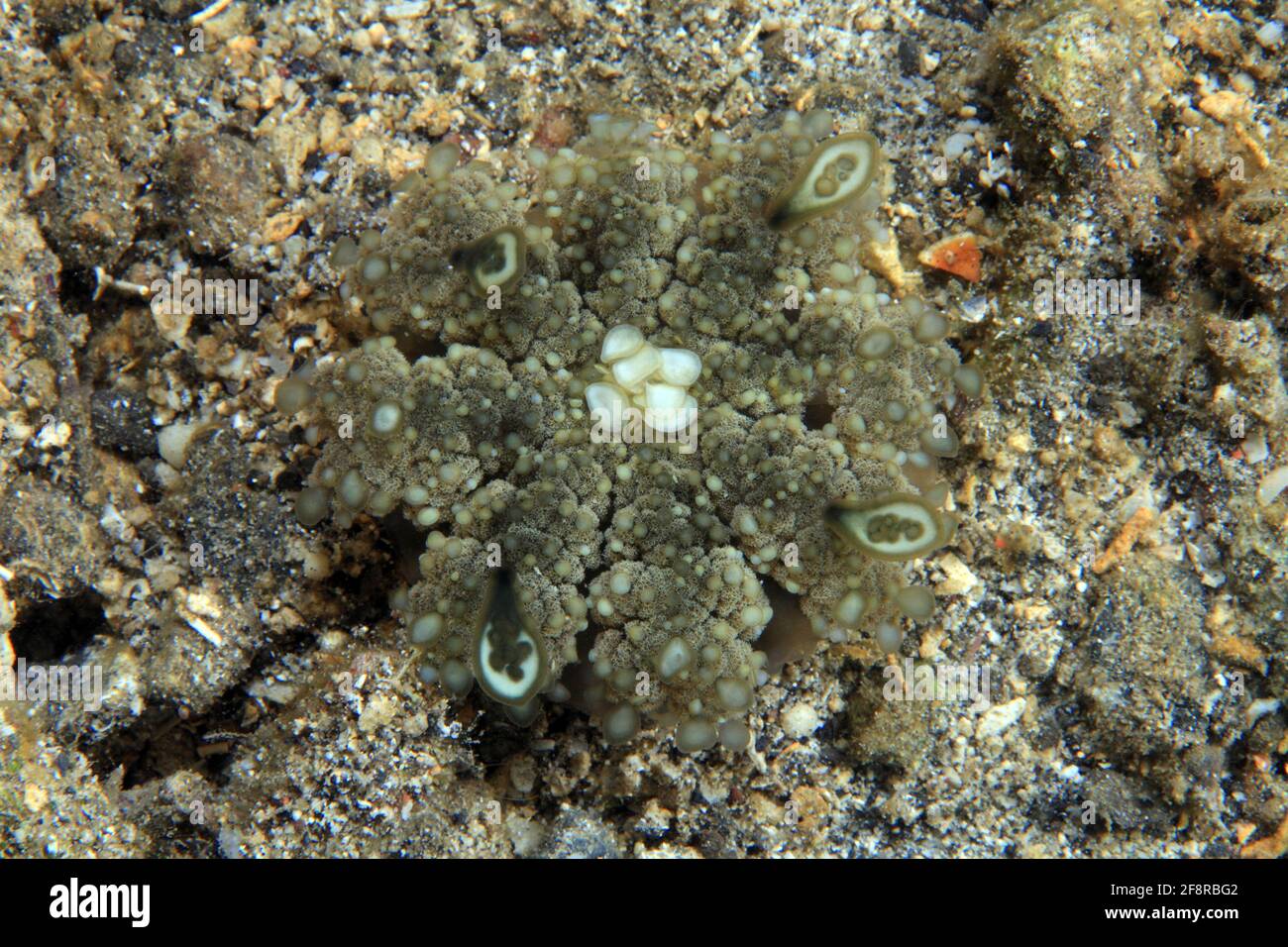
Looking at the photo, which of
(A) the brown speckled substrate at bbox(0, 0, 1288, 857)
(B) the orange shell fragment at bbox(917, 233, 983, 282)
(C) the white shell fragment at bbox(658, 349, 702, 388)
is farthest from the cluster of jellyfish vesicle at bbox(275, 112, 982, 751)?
(B) the orange shell fragment at bbox(917, 233, 983, 282)

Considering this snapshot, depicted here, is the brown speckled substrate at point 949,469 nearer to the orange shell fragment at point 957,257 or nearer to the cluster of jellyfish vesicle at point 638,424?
the orange shell fragment at point 957,257

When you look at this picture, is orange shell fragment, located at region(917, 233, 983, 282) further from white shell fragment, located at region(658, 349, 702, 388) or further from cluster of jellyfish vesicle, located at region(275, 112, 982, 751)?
white shell fragment, located at region(658, 349, 702, 388)

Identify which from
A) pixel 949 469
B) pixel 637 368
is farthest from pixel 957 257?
pixel 637 368

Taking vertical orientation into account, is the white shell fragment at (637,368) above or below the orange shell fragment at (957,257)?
below

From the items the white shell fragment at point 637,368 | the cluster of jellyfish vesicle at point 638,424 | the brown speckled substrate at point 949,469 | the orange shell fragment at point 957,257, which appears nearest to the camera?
the cluster of jellyfish vesicle at point 638,424

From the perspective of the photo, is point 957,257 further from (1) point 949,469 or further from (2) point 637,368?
(2) point 637,368

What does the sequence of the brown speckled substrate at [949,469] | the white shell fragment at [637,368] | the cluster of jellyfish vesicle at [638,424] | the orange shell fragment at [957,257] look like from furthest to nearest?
the orange shell fragment at [957,257]
the brown speckled substrate at [949,469]
the white shell fragment at [637,368]
the cluster of jellyfish vesicle at [638,424]

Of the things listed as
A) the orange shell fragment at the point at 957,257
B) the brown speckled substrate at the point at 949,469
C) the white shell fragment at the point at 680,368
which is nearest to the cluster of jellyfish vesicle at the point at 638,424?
the white shell fragment at the point at 680,368

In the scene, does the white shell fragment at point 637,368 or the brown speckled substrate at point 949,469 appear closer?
the white shell fragment at point 637,368
